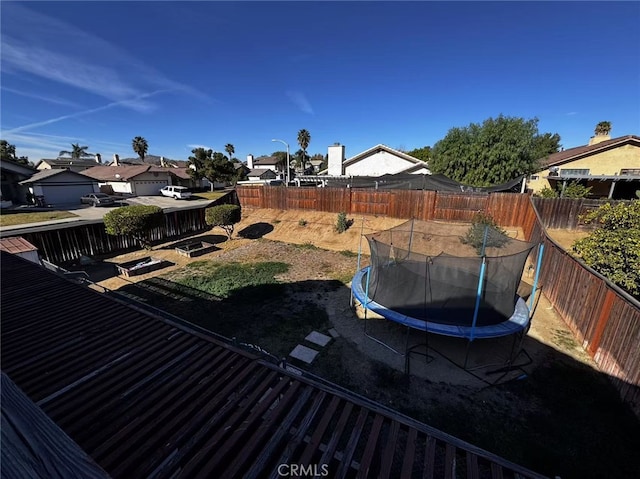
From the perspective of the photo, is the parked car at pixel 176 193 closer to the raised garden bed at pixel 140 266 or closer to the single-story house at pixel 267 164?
A: the single-story house at pixel 267 164

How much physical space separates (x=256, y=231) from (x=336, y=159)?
20.0 meters

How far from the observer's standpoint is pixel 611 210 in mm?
7648

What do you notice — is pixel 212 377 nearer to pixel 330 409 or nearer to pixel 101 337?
pixel 330 409

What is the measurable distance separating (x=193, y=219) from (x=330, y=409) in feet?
56.9

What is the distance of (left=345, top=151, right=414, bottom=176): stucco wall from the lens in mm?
30047

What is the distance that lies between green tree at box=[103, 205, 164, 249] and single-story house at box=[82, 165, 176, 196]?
24.0m

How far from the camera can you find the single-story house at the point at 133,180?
109ft

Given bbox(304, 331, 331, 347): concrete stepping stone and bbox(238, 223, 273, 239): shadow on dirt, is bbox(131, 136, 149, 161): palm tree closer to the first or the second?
bbox(238, 223, 273, 239): shadow on dirt

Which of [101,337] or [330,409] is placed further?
[101,337]

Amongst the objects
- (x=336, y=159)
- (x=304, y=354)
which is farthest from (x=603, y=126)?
(x=304, y=354)

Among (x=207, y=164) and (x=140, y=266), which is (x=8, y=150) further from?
(x=140, y=266)

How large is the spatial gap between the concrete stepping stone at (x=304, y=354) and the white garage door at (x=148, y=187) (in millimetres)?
36102

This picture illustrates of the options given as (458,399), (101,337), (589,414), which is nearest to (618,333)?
(589,414)

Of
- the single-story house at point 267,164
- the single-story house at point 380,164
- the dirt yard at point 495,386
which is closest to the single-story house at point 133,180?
the single-story house at point 267,164
